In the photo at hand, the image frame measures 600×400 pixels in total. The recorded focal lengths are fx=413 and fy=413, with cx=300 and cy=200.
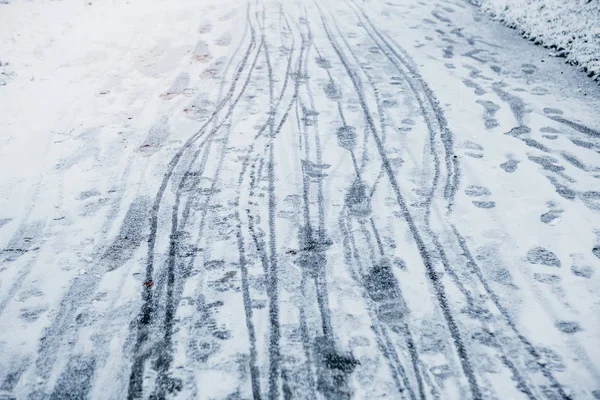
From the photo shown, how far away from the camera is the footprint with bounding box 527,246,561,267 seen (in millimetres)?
2812

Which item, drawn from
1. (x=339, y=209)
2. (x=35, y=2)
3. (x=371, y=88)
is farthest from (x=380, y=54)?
(x=35, y=2)

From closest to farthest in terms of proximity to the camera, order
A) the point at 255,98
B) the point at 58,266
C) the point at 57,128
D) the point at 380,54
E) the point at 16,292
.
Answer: the point at 16,292
the point at 58,266
the point at 57,128
the point at 255,98
the point at 380,54

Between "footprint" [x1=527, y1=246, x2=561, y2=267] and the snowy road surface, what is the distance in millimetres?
11

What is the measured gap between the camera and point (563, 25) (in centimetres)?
656

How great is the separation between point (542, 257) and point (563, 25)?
5.47m

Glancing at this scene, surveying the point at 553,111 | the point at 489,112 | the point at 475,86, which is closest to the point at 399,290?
the point at 489,112

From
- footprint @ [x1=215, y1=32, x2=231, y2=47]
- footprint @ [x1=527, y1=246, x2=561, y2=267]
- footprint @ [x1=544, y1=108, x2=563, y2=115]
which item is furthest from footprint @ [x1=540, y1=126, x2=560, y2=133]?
footprint @ [x1=215, y1=32, x2=231, y2=47]

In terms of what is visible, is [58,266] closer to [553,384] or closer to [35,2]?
[553,384]

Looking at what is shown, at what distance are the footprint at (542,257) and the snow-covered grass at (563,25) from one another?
3.88 meters

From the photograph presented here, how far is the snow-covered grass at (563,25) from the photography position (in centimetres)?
587

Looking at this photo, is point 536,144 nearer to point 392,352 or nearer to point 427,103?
point 427,103

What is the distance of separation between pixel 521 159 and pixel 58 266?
399cm

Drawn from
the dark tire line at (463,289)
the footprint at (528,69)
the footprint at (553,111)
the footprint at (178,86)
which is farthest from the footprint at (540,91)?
the footprint at (178,86)

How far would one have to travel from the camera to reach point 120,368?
2191 millimetres
